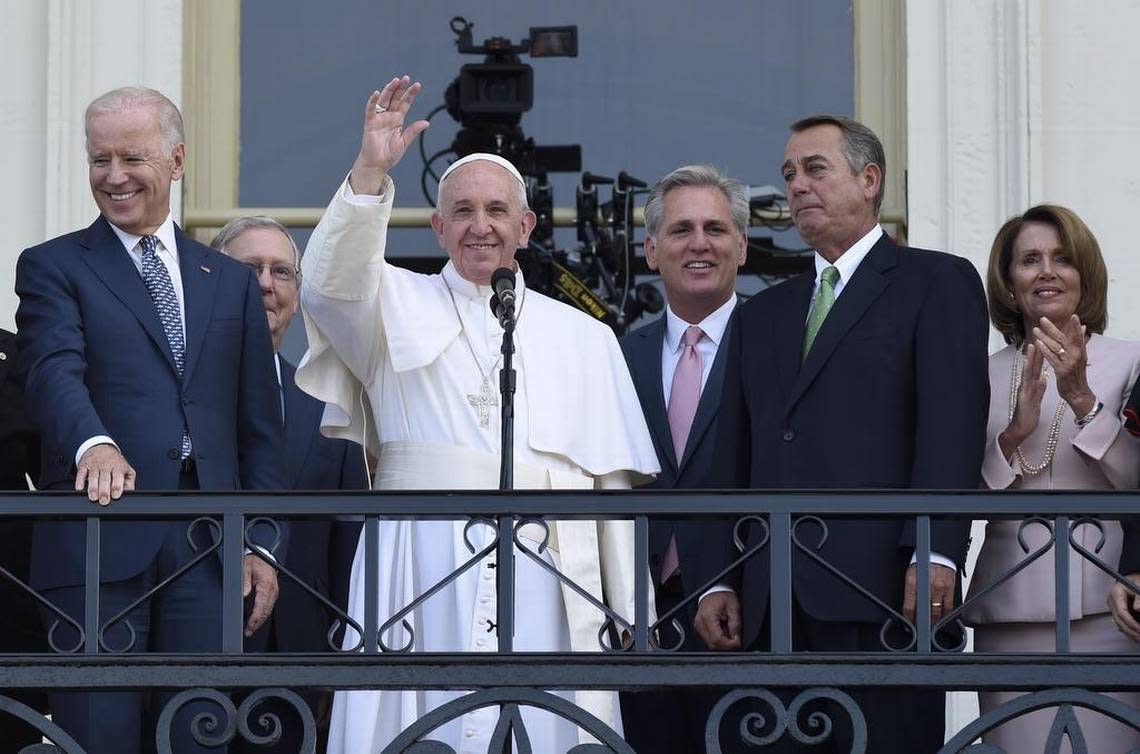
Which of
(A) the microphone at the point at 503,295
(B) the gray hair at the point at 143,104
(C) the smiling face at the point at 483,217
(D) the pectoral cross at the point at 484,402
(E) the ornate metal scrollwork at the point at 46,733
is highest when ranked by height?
(B) the gray hair at the point at 143,104

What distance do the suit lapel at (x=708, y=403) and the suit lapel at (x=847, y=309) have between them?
40 cm

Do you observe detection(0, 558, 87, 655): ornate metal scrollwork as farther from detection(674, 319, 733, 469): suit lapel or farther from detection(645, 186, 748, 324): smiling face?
detection(645, 186, 748, 324): smiling face

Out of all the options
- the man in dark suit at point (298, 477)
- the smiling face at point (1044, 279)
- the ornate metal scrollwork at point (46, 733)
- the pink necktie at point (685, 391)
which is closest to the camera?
the ornate metal scrollwork at point (46, 733)

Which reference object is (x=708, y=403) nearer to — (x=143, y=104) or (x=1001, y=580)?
(x=1001, y=580)

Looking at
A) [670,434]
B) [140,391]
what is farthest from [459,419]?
[140,391]

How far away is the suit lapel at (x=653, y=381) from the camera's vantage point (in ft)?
20.1

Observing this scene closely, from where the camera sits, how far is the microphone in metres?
5.23

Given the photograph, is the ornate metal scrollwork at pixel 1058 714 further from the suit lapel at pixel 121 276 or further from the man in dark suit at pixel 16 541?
the man in dark suit at pixel 16 541

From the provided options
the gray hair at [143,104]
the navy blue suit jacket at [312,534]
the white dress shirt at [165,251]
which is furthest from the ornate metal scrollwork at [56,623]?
the gray hair at [143,104]

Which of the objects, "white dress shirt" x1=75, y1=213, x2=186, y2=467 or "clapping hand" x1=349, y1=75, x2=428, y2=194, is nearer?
"clapping hand" x1=349, y1=75, x2=428, y2=194

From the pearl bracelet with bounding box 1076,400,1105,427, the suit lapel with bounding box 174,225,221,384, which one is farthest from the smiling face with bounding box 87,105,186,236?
the pearl bracelet with bounding box 1076,400,1105,427

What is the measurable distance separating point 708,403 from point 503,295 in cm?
99

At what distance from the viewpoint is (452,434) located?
5.84 metres

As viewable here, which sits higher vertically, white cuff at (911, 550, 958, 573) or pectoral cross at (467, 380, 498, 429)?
pectoral cross at (467, 380, 498, 429)
